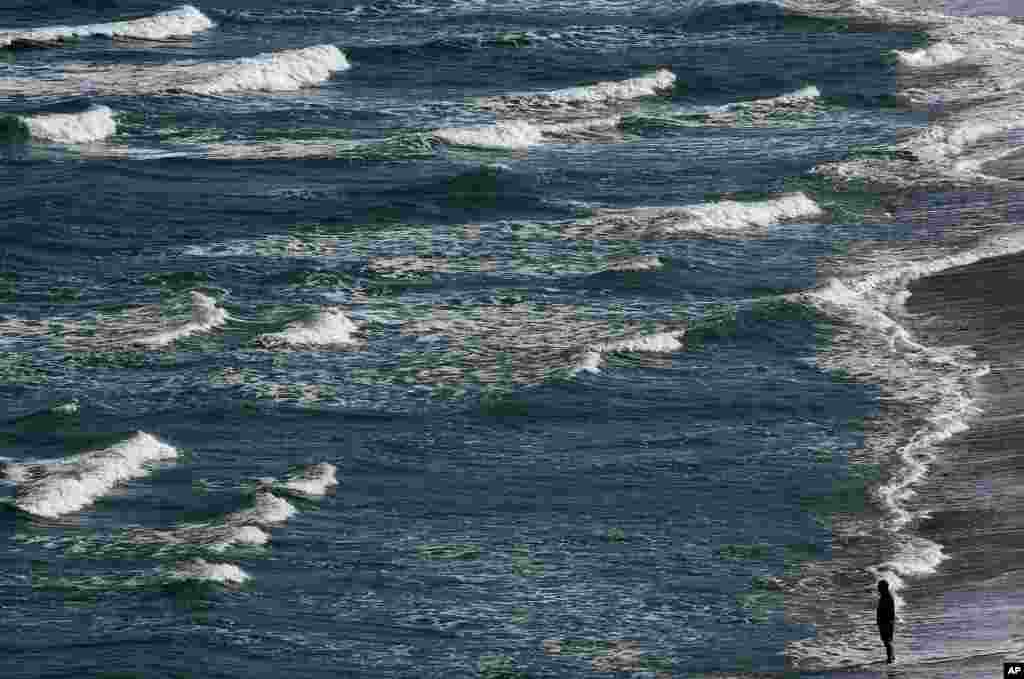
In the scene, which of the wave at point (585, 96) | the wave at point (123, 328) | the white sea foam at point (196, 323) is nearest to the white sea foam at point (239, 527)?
the white sea foam at point (196, 323)

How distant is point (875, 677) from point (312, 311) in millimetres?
20290

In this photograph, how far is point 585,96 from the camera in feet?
222

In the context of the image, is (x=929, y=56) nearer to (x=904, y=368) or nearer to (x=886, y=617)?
(x=904, y=368)

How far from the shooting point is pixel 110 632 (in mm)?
30062

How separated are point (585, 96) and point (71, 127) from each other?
52.0 feet

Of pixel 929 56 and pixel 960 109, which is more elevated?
pixel 929 56

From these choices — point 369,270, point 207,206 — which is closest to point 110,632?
point 369,270

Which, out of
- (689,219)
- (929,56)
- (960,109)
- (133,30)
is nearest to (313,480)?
(689,219)

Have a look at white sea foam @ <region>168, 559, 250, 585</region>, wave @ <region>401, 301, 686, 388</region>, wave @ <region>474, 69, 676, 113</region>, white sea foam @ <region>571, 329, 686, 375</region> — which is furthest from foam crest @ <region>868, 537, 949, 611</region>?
wave @ <region>474, 69, 676, 113</region>

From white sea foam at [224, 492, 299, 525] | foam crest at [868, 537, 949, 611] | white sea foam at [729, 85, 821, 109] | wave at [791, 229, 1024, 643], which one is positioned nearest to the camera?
foam crest at [868, 537, 949, 611]

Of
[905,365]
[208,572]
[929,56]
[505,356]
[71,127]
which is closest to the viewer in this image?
[208,572]

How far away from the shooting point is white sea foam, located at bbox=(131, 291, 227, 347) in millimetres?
43875

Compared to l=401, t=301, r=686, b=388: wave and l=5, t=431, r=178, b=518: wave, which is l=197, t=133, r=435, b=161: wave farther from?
l=5, t=431, r=178, b=518: wave

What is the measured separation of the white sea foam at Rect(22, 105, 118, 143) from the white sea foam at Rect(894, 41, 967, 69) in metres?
26.1
